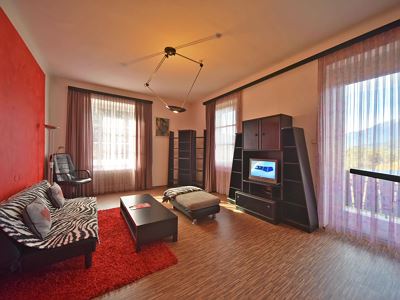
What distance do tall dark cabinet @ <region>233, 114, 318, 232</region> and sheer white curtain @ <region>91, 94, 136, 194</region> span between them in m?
3.39

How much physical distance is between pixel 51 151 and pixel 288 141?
204 inches

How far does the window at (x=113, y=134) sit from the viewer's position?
4613 millimetres

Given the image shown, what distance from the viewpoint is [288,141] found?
3.02 metres

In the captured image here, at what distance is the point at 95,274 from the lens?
1711mm

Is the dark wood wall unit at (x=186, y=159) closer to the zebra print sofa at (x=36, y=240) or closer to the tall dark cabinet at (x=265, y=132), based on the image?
the tall dark cabinet at (x=265, y=132)

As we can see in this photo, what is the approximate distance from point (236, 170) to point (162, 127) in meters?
2.91

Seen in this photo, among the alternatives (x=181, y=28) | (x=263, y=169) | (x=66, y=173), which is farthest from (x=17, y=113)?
(x=263, y=169)

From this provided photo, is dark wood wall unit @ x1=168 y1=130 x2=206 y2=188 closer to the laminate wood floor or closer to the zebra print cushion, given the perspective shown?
the laminate wood floor

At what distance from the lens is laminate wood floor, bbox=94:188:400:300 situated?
1.54m

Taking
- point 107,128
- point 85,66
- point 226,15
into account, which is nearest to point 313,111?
point 226,15

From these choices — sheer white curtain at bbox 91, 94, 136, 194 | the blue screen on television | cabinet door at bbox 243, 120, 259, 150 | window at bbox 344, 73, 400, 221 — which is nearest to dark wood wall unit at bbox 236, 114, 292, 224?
cabinet door at bbox 243, 120, 259, 150

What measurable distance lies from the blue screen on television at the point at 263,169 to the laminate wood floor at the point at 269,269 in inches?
38.7

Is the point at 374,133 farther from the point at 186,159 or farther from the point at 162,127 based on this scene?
the point at 162,127

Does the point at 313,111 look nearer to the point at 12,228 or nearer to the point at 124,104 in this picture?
the point at 12,228
